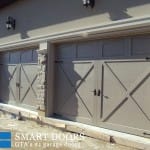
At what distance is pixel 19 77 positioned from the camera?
34.8 ft

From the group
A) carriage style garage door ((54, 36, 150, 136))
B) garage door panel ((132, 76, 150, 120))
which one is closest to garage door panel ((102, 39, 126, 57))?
carriage style garage door ((54, 36, 150, 136))

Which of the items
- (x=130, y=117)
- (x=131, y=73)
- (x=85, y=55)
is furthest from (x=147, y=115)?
(x=85, y=55)

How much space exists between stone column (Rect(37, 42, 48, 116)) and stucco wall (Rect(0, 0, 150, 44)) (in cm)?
61

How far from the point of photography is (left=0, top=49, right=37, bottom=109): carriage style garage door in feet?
32.2

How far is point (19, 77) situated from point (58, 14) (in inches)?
134

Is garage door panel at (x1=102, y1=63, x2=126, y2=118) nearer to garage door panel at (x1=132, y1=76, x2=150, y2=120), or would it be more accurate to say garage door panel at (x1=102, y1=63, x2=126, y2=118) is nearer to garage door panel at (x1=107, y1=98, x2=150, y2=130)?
garage door panel at (x1=107, y1=98, x2=150, y2=130)

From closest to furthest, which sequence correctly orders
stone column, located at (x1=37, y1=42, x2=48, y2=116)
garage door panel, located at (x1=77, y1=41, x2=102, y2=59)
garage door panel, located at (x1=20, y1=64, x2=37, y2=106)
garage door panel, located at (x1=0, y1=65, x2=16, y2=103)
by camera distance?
1. garage door panel, located at (x1=77, y1=41, x2=102, y2=59)
2. stone column, located at (x1=37, y1=42, x2=48, y2=116)
3. garage door panel, located at (x1=20, y1=64, x2=37, y2=106)
4. garage door panel, located at (x1=0, y1=65, x2=16, y2=103)

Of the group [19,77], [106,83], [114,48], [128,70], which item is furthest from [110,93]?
[19,77]

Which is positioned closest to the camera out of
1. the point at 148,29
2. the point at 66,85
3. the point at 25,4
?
the point at 148,29

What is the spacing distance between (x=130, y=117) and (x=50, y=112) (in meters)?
2.93

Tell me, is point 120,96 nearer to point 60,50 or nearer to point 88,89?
point 88,89

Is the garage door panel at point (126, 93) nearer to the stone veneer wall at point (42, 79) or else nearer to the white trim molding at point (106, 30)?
the white trim molding at point (106, 30)

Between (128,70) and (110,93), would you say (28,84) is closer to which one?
(110,93)

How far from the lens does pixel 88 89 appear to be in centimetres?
756
